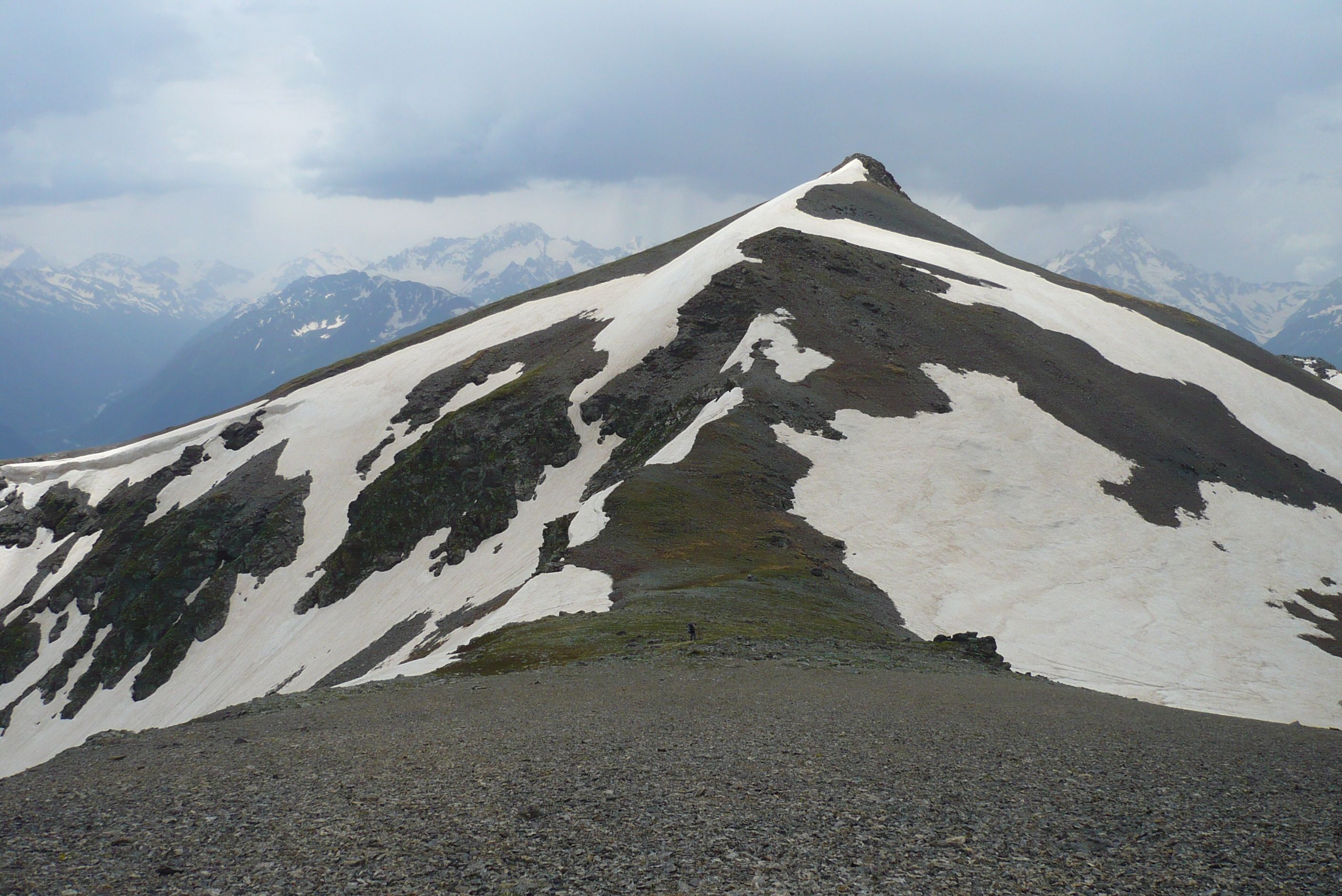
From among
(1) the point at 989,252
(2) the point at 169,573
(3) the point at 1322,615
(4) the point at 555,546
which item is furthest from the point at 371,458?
(1) the point at 989,252

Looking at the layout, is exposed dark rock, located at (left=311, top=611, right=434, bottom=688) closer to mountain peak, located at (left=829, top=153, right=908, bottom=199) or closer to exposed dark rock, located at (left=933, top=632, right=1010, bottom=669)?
exposed dark rock, located at (left=933, top=632, right=1010, bottom=669)

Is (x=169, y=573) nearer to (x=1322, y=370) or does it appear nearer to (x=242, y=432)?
(x=242, y=432)

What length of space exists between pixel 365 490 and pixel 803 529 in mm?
56069

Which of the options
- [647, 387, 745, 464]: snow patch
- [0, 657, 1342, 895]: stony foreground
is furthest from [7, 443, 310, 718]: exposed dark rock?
[0, 657, 1342, 895]: stony foreground

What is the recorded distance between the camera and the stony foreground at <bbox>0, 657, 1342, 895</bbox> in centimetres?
1104

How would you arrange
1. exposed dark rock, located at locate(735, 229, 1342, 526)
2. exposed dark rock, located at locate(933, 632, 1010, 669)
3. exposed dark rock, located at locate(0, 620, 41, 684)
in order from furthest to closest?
1. exposed dark rock, located at locate(0, 620, 41, 684)
2. exposed dark rock, located at locate(735, 229, 1342, 526)
3. exposed dark rock, located at locate(933, 632, 1010, 669)

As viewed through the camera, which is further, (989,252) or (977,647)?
(989,252)

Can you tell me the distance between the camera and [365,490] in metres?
88.2

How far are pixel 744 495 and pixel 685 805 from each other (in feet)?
130

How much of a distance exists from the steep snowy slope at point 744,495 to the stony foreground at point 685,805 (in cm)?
1524

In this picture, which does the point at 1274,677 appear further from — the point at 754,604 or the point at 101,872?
the point at 101,872

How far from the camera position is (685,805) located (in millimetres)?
13555

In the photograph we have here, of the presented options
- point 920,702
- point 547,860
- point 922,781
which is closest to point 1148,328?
point 920,702

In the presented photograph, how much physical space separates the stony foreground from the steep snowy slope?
1524 cm
